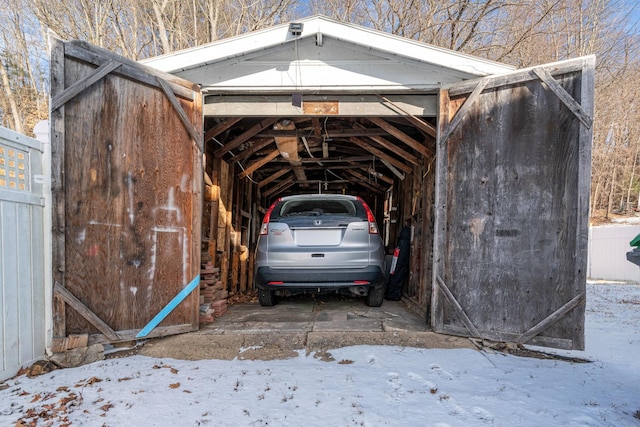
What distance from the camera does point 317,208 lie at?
17.0 feet

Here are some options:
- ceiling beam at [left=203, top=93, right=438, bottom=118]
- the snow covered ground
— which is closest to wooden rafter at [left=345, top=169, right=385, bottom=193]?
ceiling beam at [left=203, top=93, right=438, bottom=118]

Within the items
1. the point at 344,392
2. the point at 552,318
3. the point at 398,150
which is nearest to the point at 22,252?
the point at 344,392

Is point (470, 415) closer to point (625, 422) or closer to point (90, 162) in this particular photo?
point (625, 422)

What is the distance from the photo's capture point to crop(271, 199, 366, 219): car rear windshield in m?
4.82

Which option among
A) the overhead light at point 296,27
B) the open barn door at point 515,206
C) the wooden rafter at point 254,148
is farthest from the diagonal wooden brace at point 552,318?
the wooden rafter at point 254,148

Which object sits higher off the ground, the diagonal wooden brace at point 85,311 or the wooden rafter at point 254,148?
the wooden rafter at point 254,148

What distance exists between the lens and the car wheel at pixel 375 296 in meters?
4.87

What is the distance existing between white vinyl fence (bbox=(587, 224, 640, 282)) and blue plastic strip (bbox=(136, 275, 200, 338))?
13.5 m

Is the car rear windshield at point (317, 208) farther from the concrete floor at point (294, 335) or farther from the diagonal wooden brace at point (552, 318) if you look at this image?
the diagonal wooden brace at point (552, 318)

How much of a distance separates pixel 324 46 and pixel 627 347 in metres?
4.62

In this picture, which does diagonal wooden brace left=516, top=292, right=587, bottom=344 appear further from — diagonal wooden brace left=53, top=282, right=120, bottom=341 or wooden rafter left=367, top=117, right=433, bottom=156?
diagonal wooden brace left=53, top=282, right=120, bottom=341

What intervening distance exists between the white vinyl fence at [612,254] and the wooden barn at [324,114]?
1110cm

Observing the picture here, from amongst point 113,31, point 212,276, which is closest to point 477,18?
point 212,276

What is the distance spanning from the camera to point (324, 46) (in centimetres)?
409
